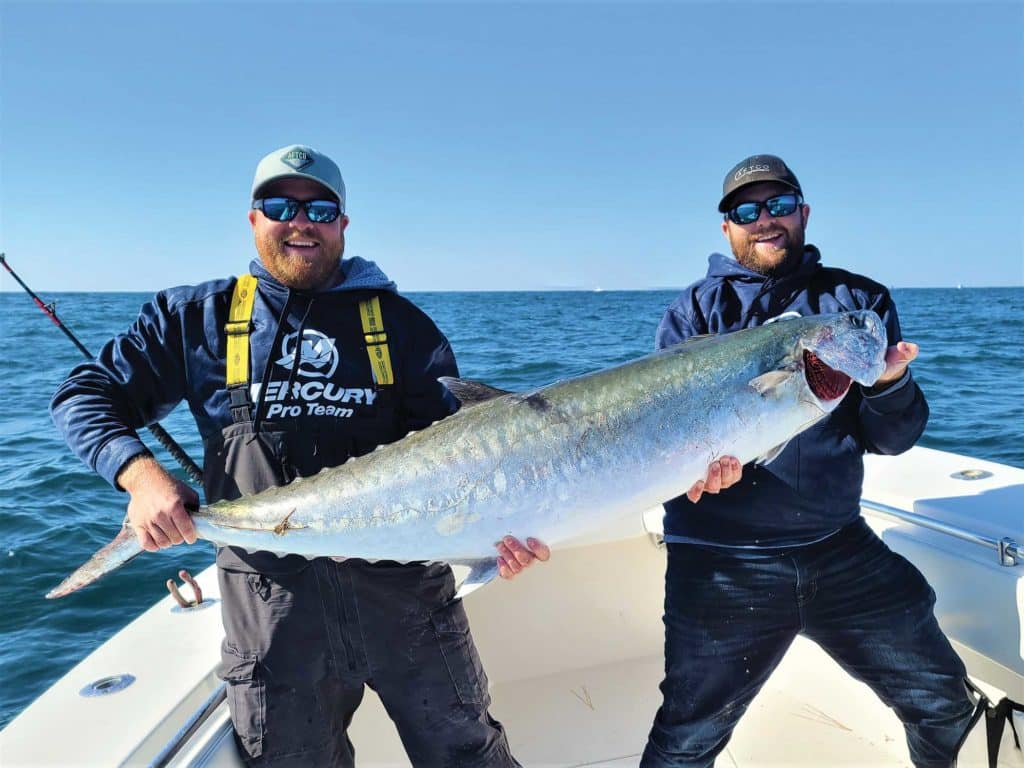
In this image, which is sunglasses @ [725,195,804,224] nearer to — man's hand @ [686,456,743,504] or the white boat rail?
man's hand @ [686,456,743,504]

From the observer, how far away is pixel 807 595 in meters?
2.78

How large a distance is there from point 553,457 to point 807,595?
1.23m

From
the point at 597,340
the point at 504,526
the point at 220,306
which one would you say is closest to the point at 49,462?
the point at 220,306

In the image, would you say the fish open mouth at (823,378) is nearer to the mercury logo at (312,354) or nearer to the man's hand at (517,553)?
the man's hand at (517,553)

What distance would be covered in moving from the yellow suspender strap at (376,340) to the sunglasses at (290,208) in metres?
0.35

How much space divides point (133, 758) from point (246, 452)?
0.95 m

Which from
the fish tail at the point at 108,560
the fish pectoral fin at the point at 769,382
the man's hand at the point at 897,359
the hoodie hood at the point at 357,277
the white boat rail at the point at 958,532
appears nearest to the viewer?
the fish tail at the point at 108,560

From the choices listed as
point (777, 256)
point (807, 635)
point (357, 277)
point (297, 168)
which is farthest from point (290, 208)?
point (807, 635)

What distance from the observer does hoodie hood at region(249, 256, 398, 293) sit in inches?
104

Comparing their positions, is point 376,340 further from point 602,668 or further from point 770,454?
point 602,668

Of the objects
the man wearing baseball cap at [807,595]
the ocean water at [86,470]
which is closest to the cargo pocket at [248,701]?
the man wearing baseball cap at [807,595]

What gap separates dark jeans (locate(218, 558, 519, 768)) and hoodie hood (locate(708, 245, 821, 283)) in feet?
6.07

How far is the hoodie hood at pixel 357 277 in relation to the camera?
8.69ft

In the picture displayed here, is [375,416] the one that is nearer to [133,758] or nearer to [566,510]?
[566,510]
